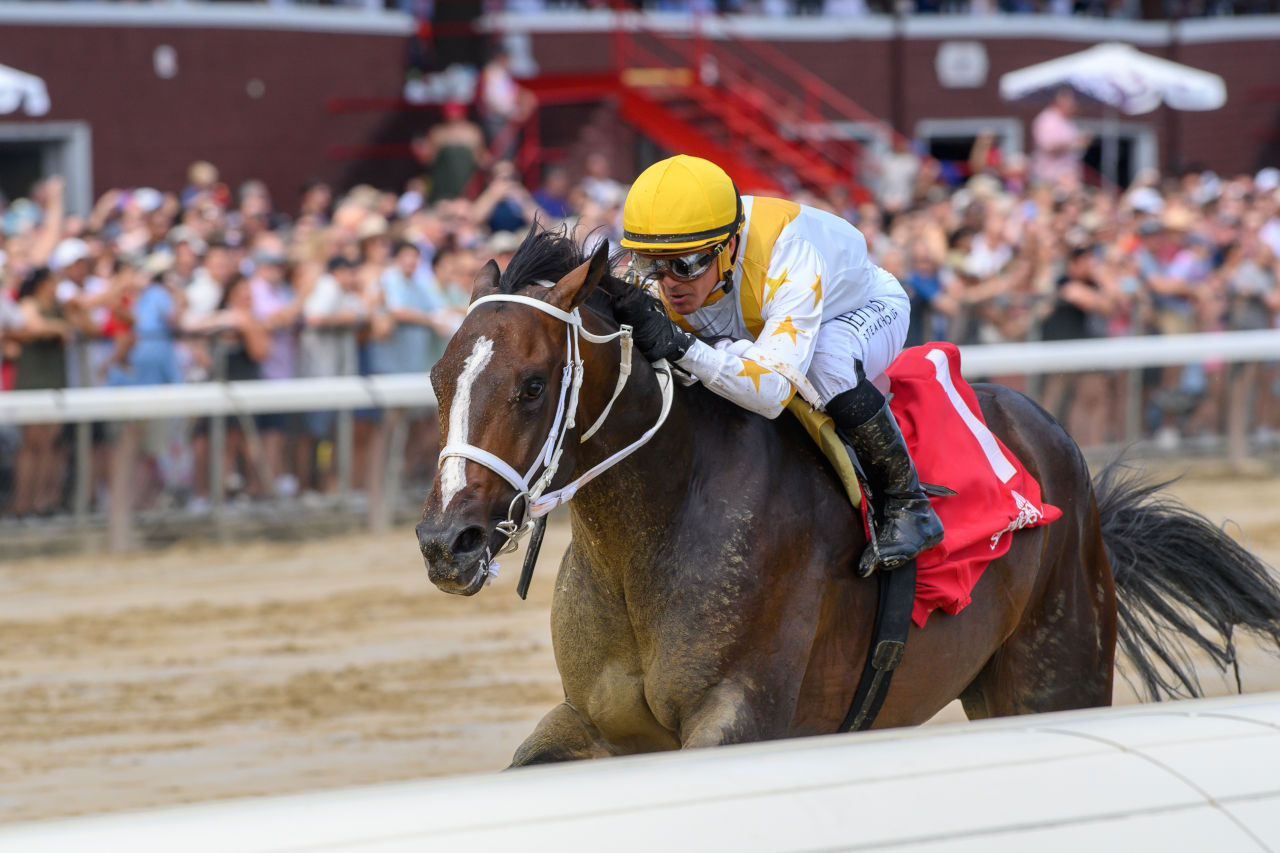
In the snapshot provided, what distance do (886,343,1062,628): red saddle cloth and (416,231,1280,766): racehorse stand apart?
10cm

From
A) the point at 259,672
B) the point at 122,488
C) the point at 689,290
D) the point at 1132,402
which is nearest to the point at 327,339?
the point at 122,488

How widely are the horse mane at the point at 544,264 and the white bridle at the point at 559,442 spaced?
34 millimetres

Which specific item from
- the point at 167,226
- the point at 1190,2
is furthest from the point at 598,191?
the point at 1190,2

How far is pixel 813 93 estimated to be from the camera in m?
17.6

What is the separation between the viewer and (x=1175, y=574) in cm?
438

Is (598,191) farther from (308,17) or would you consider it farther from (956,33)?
(956,33)

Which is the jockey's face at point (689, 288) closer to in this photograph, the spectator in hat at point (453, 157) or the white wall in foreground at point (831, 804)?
the white wall in foreground at point (831, 804)

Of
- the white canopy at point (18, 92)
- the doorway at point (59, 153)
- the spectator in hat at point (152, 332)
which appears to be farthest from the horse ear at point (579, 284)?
the doorway at point (59, 153)

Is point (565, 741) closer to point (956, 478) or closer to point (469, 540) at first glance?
point (469, 540)

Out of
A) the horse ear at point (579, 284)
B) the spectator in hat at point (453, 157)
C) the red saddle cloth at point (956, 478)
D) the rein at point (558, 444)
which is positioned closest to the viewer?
the rein at point (558, 444)

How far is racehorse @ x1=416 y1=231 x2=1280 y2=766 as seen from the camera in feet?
9.25

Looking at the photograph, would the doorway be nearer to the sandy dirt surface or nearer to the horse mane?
the sandy dirt surface

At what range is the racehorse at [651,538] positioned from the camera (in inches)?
111

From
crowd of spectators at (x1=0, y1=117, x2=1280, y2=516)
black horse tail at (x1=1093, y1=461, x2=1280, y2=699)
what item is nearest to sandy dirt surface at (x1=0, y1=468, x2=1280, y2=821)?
crowd of spectators at (x1=0, y1=117, x2=1280, y2=516)
